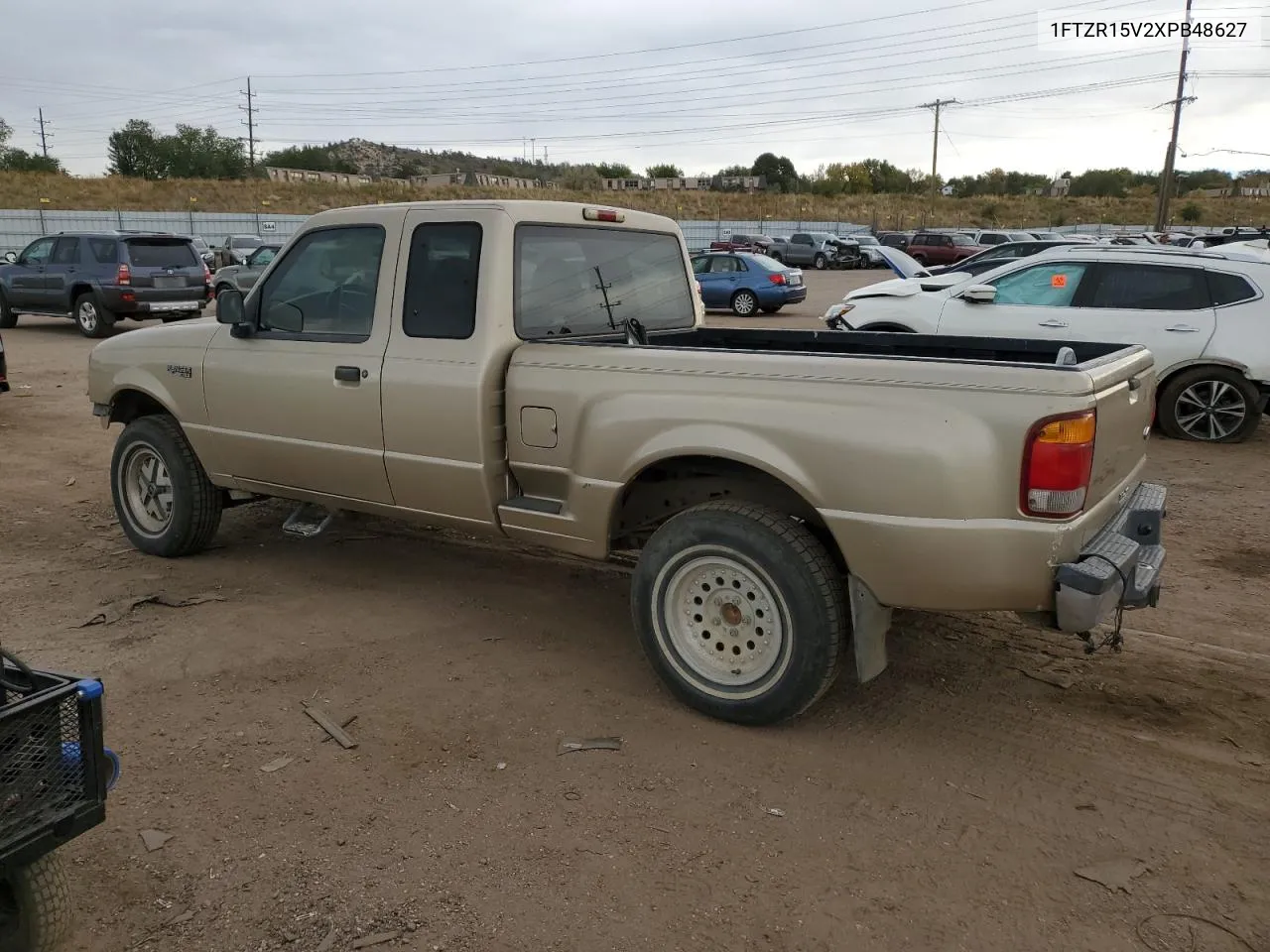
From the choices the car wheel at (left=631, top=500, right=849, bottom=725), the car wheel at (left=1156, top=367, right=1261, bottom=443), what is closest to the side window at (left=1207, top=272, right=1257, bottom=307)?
the car wheel at (left=1156, top=367, right=1261, bottom=443)

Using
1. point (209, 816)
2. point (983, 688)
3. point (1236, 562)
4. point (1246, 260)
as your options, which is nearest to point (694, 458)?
point (983, 688)

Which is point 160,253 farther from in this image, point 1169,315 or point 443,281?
point 1169,315

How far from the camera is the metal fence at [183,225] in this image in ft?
118

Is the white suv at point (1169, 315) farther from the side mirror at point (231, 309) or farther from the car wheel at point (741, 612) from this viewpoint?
the side mirror at point (231, 309)

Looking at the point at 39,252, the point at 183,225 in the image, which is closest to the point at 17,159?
the point at 183,225

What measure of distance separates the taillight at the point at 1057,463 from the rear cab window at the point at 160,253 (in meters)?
17.3

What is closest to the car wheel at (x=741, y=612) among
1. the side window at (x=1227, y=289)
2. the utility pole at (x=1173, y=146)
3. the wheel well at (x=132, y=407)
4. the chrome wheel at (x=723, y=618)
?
the chrome wheel at (x=723, y=618)

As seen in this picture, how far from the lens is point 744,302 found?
21594 millimetres

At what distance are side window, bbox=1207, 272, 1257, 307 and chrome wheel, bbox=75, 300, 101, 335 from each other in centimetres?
1663

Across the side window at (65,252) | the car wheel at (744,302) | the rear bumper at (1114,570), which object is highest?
the side window at (65,252)

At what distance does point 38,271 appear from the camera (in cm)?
1781

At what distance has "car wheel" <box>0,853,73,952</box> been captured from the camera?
7.97ft

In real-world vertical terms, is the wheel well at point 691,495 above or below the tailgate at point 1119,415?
below

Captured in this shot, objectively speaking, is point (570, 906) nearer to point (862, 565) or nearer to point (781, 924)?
point (781, 924)
